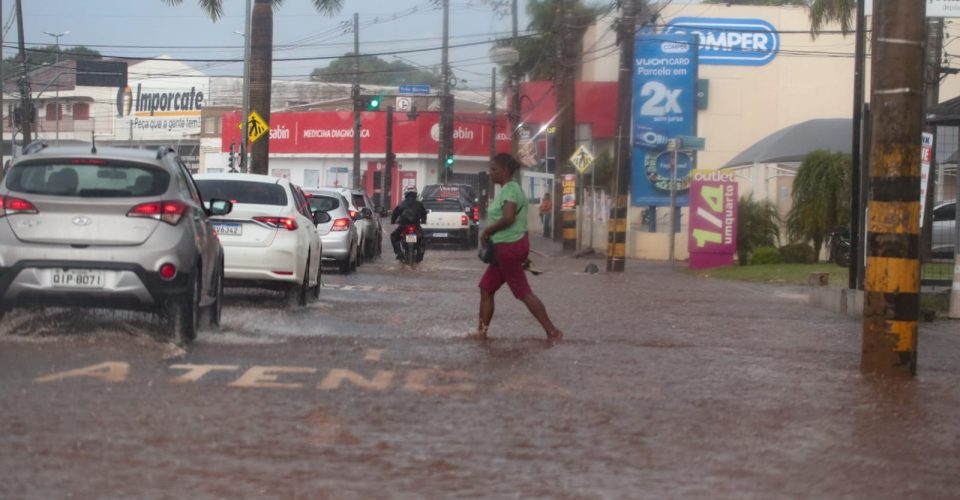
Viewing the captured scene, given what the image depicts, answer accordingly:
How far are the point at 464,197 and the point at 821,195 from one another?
20.3m

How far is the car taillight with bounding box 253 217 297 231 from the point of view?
1565 cm

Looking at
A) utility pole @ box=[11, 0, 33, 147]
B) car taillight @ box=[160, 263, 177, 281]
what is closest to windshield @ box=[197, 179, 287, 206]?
car taillight @ box=[160, 263, 177, 281]

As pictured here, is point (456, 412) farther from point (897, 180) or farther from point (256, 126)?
Answer: point (256, 126)

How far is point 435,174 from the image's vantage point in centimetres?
7825

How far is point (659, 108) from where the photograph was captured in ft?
128

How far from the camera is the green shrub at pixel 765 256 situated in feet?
101

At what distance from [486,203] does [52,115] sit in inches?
1583

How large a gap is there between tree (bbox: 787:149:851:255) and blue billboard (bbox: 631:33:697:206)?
302 inches

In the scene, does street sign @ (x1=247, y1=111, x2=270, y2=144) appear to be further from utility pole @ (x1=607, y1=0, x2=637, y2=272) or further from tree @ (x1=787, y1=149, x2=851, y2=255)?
tree @ (x1=787, y1=149, x2=851, y2=255)

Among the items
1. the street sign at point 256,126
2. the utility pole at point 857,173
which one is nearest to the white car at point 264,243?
the utility pole at point 857,173

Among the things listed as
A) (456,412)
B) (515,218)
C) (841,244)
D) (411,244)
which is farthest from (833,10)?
(456,412)

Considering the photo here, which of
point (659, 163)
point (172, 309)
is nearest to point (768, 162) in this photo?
point (659, 163)

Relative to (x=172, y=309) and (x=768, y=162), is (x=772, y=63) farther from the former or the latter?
(x=172, y=309)

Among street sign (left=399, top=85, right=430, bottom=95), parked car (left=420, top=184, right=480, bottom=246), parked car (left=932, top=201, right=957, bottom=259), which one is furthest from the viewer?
street sign (left=399, top=85, right=430, bottom=95)
